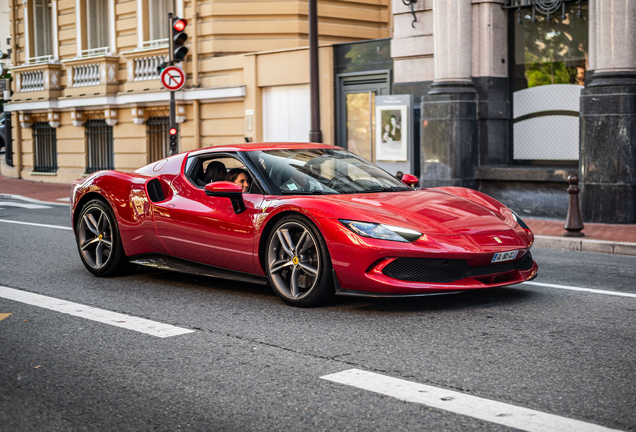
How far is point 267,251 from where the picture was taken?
6066mm

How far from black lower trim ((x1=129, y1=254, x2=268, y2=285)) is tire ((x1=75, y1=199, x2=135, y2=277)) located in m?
0.19

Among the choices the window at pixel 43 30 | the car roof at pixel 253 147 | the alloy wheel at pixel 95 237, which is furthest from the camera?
the window at pixel 43 30

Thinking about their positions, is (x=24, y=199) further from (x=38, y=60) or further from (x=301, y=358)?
(x=301, y=358)

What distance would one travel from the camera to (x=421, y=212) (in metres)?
5.79

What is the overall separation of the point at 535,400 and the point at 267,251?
9.03 feet

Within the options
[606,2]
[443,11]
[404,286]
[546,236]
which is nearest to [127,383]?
[404,286]

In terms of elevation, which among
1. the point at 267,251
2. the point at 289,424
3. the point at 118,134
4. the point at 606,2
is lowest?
the point at 289,424

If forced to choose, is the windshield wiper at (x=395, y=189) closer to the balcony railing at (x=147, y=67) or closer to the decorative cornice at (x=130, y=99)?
the decorative cornice at (x=130, y=99)

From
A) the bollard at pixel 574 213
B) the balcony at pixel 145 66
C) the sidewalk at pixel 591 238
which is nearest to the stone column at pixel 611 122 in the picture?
the sidewalk at pixel 591 238

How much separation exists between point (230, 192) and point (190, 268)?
0.87m

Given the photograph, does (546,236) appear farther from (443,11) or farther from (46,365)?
(46,365)

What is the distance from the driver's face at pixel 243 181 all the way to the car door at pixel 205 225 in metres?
0.11

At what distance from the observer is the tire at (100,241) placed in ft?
24.3

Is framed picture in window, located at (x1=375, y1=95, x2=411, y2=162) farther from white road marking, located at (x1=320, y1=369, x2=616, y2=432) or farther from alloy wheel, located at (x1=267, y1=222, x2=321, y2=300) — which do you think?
white road marking, located at (x1=320, y1=369, x2=616, y2=432)
